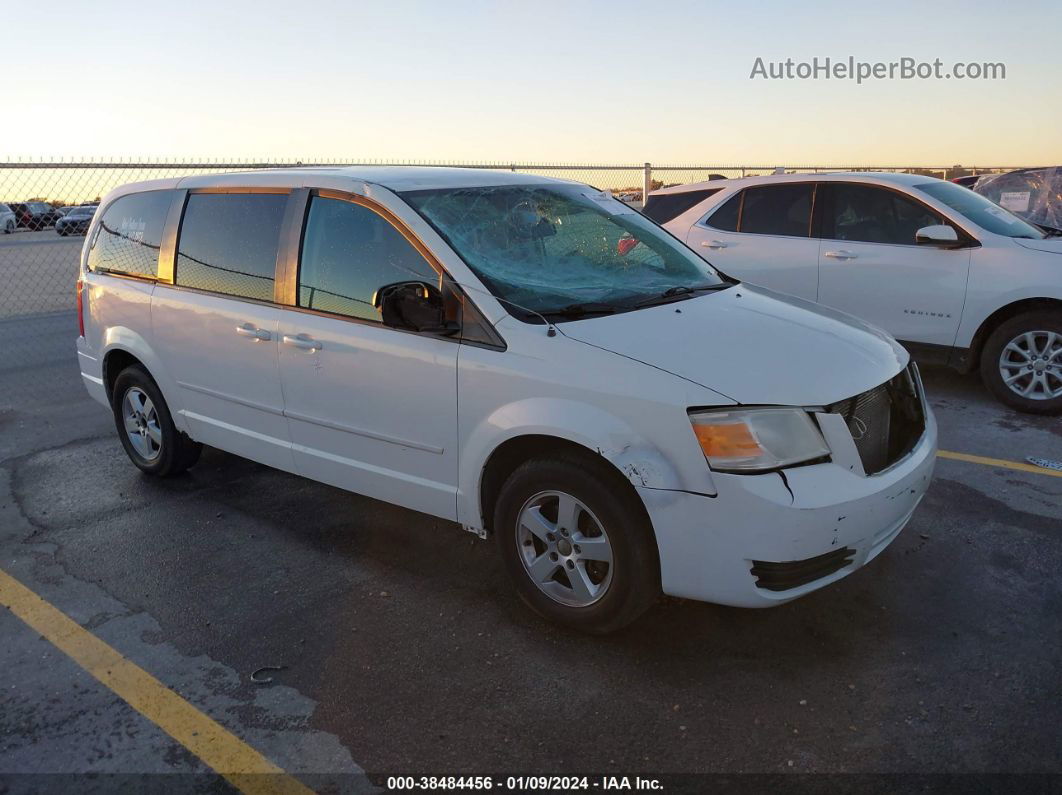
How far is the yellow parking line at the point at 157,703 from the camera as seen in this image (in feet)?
8.68

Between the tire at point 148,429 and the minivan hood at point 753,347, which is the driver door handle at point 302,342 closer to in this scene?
the minivan hood at point 753,347

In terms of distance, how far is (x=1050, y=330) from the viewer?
610 centimetres

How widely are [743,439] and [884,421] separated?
0.74m

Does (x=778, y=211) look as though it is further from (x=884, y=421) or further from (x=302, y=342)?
(x=302, y=342)

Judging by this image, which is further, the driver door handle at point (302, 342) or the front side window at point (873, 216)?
the front side window at point (873, 216)

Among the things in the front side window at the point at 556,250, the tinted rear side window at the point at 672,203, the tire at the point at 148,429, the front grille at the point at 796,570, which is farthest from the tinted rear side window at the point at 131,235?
the tinted rear side window at the point at 672,203

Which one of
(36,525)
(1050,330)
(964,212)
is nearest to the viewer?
(36,525)

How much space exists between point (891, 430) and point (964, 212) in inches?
160

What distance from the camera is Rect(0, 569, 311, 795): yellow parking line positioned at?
264 cm

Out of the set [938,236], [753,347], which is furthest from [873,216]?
[753,347]

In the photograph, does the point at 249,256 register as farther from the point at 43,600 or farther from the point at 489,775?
the point at 489,775

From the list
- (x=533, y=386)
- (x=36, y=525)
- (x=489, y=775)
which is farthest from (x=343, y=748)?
(x=36, y=525)

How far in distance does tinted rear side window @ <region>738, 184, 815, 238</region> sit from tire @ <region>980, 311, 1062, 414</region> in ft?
5.77

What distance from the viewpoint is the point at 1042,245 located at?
20.4 ft
